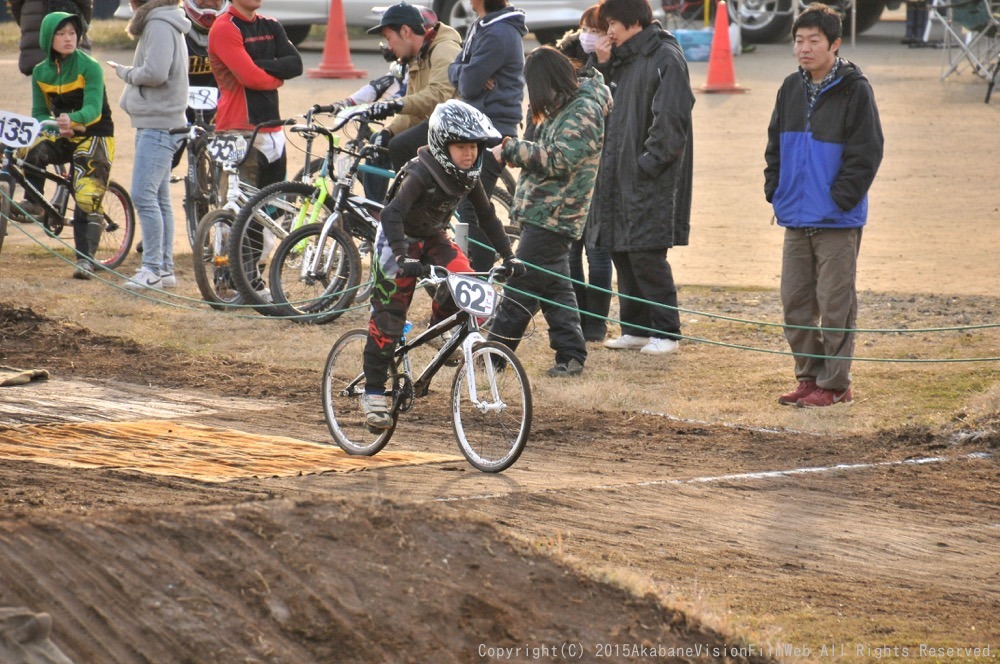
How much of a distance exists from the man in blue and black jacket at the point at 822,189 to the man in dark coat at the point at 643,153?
2.89ft

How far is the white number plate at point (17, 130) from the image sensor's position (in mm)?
11062

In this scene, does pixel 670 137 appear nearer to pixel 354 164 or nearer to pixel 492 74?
pixel 492 74

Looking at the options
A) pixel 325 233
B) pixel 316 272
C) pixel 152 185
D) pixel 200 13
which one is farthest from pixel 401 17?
pixel 200 13

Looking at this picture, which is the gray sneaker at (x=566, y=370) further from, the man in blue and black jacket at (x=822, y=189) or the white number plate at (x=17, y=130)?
the white number plate at (x=17, y=130)

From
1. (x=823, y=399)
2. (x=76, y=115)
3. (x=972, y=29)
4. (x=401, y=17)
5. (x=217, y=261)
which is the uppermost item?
(x=401, y=17)

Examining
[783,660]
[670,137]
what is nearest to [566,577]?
[783,660]

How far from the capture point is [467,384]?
6836 millimetres

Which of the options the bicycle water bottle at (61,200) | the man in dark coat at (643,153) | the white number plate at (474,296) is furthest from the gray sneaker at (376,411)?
the bicycle water bottle at (61,200)

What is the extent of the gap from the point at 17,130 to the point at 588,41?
4627mm

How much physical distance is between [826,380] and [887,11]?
2349cm

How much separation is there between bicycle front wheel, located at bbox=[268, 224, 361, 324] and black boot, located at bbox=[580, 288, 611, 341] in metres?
1.63

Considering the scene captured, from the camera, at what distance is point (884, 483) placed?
6898 millimetres

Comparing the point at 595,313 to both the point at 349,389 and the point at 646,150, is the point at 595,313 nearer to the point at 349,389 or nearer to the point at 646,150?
the point at 646,150

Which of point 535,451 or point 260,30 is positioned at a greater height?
point 260,30
